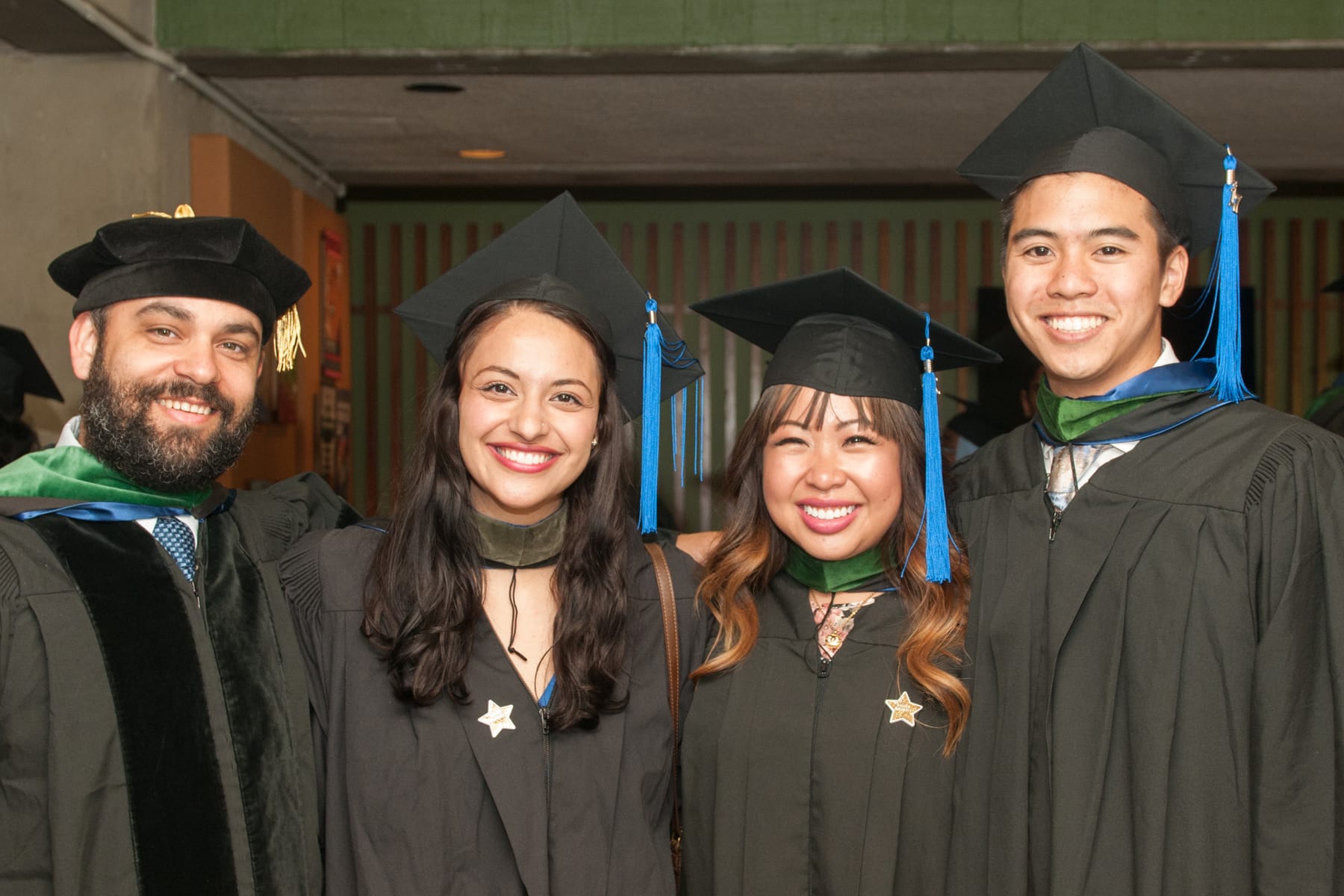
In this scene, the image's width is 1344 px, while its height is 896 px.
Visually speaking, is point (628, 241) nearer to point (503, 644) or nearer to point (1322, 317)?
point (1322, 317)

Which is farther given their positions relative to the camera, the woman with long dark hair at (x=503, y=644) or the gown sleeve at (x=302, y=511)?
the gown sleeve at (x=302, y=511)

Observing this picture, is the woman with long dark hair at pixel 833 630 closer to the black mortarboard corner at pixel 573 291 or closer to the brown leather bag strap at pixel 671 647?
the brown leather bag strap at pixel 671 647

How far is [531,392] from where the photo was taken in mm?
2156

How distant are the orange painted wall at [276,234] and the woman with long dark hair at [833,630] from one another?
271cm

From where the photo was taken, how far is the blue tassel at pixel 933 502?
2162 millimetres

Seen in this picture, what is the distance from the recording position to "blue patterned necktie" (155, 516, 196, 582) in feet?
6.87

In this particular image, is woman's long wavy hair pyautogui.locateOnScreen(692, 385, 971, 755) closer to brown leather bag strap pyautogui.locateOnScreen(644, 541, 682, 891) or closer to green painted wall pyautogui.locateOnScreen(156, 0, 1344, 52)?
brown leather bag strap pyautogui.locateOnScreen(644, 541, 682, 891)

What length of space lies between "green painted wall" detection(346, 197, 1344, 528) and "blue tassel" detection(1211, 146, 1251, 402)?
15.3 ft

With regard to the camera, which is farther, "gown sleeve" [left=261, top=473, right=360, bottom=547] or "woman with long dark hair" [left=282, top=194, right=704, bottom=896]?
"gown sleeve" [left=261, top=473, right=360, bottom=547]

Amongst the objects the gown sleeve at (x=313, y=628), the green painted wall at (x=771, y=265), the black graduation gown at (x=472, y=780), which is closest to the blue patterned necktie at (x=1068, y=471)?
the black graduation gown at (x=472, y=780)

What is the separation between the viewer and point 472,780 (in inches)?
80.4

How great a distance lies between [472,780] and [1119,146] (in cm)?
161

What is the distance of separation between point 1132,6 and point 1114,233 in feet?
8.22

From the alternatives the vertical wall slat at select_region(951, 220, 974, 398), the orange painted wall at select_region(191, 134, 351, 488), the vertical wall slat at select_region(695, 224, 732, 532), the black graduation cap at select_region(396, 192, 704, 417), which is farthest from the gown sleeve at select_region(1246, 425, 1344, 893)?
the vertical wall slat at select_region(695, 224, 732, 532)
